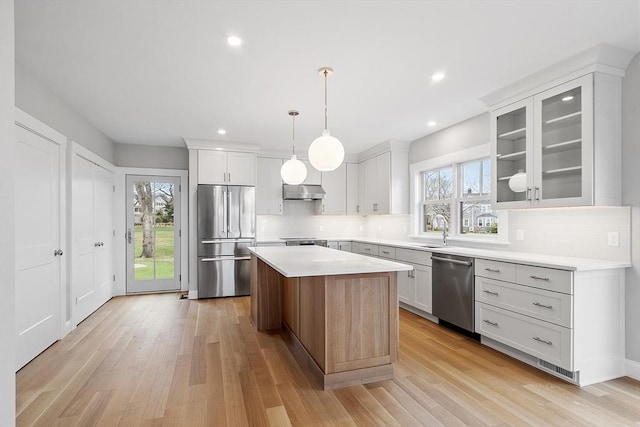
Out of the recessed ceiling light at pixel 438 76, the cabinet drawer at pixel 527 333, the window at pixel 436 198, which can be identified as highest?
the recessed ceiling light at pixel 438 76

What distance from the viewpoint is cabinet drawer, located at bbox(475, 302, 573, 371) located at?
2463 millimetres

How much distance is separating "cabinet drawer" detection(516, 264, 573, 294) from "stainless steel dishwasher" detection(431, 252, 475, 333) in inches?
21.8

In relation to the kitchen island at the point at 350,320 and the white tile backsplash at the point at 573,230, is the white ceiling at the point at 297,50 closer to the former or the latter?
the white tile backsplash at the point at 573,230

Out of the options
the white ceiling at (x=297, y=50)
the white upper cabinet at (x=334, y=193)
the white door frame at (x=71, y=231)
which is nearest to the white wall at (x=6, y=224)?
the white ceiling at (x=297, y=50)

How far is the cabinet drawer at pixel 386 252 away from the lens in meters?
4.70

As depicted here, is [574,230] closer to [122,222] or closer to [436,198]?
[436,198]

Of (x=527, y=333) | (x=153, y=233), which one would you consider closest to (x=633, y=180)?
(x=527, y=333)

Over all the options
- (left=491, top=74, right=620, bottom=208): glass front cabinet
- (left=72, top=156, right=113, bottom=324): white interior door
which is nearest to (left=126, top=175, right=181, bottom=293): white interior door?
(left=72, top=156, right=113, bottom=324): white interior door

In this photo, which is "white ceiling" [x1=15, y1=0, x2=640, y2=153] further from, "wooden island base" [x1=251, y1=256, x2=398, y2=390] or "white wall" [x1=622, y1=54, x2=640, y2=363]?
"wooden island base" [x1=251, y1=256, x2=398, y2=390]

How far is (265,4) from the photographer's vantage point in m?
1.96

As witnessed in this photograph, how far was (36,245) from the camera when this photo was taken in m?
3.02

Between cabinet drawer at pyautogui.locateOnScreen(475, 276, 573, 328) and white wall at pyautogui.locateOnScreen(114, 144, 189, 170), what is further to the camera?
white wall at pyautogui.locateOnScreen(114, 144, 189, 170)

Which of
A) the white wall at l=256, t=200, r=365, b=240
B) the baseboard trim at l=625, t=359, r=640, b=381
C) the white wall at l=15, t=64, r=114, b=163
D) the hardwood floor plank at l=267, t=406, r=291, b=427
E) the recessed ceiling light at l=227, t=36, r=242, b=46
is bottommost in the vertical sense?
the hardwood floor plank at l=267, t=406, r=291, b=427

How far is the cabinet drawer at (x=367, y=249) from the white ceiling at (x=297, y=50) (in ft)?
6.98
